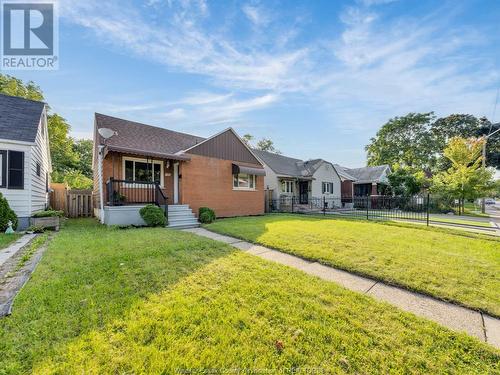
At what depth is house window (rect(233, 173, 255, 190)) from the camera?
14.4 metres

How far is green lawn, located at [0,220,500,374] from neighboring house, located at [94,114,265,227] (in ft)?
21.5

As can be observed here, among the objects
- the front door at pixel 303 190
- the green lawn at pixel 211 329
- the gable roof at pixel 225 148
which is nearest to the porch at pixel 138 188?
the gable roof at pixel 225 148

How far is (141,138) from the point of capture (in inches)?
477

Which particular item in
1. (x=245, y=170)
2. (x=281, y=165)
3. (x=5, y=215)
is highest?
(x=281, y=165)

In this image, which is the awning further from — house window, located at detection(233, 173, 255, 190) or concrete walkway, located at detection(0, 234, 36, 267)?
concrete walkway, located at detection(0, 234, 36, 267)

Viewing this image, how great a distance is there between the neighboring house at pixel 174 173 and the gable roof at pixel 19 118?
238 cm

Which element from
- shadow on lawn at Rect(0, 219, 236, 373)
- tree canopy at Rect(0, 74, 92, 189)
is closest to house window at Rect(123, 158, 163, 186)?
shadow on lawn at Rect(0, 219, 236, 373)

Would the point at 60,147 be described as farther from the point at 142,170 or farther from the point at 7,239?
the point at 7,239

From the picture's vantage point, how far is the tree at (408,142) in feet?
127

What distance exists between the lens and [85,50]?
9.48 metres

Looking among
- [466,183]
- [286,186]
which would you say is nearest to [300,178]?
[286,186]

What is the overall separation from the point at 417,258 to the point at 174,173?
11.0 m

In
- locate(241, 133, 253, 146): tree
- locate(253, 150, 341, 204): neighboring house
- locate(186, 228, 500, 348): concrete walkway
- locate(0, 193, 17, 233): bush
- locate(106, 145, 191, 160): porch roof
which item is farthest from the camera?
locate(241, 133, 253, 146): tree

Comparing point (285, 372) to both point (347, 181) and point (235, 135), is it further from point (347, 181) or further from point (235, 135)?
point (347, 181)
